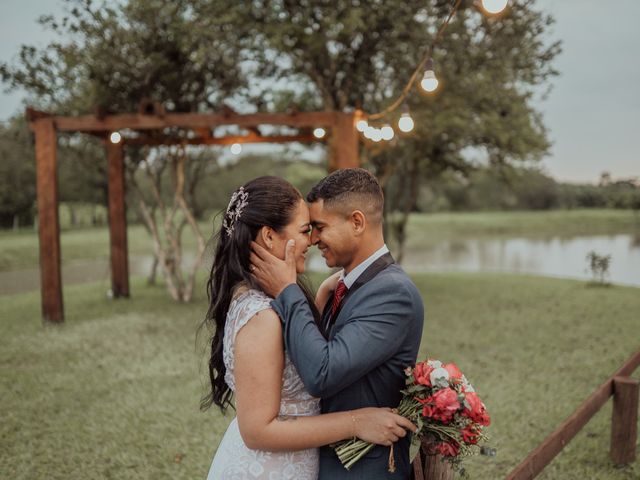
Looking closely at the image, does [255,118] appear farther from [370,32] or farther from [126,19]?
[126,19]

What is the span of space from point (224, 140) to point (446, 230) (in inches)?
1343

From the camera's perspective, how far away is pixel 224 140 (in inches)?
450

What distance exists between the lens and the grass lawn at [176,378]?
4.77 metres

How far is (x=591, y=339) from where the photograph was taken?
354 inches

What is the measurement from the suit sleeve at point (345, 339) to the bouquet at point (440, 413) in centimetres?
15

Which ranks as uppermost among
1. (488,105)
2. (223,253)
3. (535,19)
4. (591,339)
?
(535,19)

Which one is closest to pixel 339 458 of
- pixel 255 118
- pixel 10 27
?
pixel 255 118

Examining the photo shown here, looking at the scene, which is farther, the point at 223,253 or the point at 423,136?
the point at 423,136

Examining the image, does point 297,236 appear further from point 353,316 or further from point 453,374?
point 453,374

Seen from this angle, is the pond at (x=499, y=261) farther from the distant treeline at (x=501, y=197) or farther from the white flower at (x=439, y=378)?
the white flower at (x=439, y=378)

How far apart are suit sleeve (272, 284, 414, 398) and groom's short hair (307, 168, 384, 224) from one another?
14.8 inches

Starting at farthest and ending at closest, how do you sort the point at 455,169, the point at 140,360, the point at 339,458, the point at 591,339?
the point at 455,169 < the point at 591,339 < the point at 140,360 < the point at 339,458

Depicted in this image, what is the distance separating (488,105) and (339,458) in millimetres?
11237

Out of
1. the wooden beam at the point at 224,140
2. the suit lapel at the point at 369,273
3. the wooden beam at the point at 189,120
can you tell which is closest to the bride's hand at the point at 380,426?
the suit lapel at the point at 369,273
